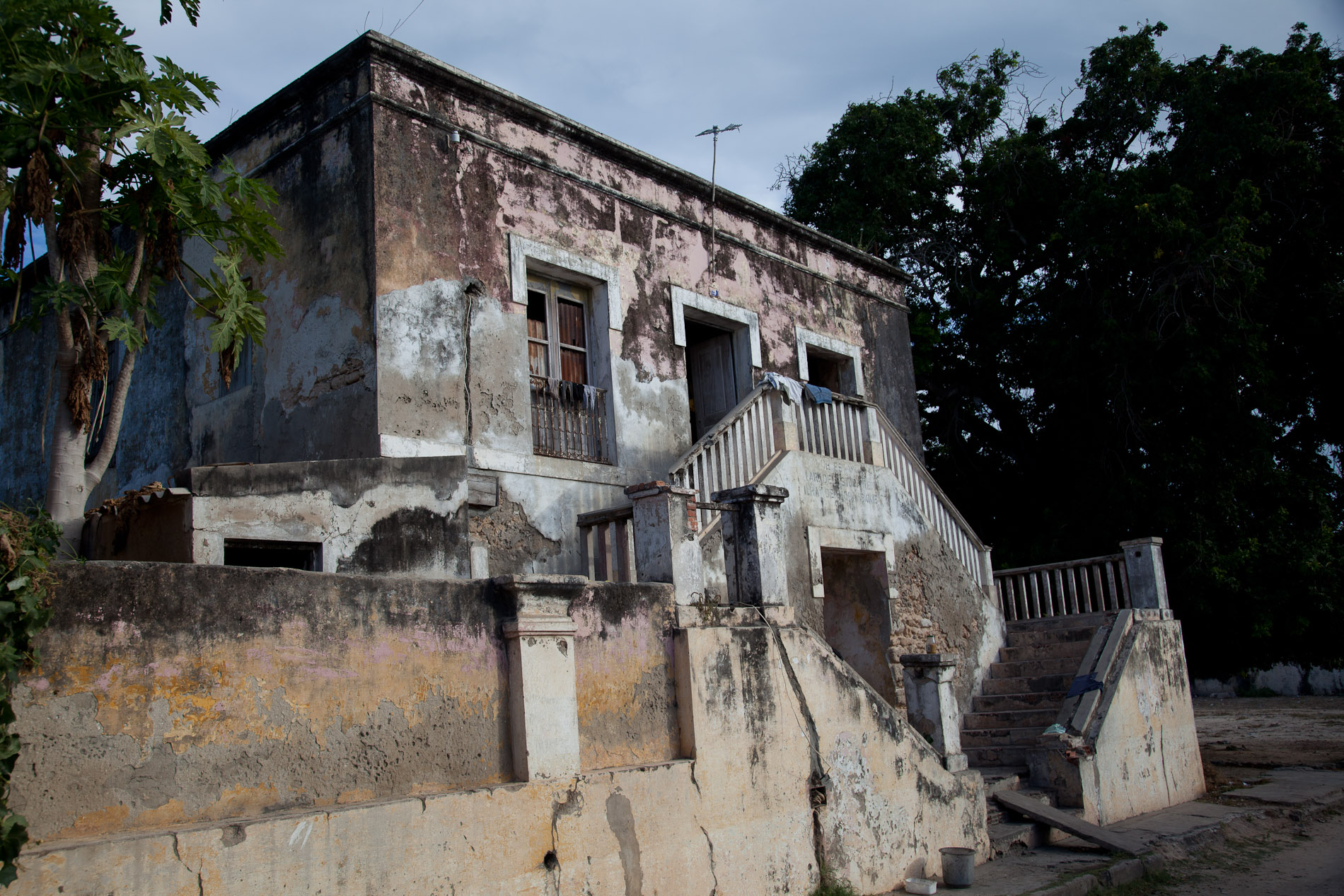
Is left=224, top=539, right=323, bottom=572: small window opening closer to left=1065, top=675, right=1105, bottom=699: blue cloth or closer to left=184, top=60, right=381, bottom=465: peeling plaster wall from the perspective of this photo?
left=184, top=60, right=381, bottom=465: peeling plaster wall

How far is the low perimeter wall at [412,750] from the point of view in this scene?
411cm

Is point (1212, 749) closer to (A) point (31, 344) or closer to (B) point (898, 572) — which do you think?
(B) point (898, 572)

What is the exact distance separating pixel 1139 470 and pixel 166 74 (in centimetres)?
1344

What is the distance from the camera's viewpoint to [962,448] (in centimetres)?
1878

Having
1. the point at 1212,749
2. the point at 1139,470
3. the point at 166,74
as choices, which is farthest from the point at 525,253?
the point at 1212,749

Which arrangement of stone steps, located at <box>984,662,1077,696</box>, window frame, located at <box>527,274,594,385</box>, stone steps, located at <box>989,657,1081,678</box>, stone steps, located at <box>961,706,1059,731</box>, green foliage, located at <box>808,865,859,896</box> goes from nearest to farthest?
green foliage, located at <box>808,865,859,896</box>
window frame, located at <box>527,274,594,385</box>
stone steps, located at <box>961,706,1059,731</box>
stone steps, located at <box>984,662,1077,696</box>
stone steps, located at <box>989,657,1081,678</box>

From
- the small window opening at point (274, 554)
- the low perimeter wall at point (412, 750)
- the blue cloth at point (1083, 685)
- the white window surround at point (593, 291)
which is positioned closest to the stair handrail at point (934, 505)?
the blue cloth at point (1083, 685)

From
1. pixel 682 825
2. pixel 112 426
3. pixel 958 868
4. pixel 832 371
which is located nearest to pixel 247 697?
pixel 112 426

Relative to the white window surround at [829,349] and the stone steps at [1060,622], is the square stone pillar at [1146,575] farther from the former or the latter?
the white window surround at [829,349]

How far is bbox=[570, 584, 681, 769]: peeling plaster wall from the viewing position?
19.9 feet

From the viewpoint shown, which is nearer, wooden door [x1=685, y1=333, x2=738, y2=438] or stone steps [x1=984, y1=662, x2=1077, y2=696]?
stone steps [x1=984, y1=662, x2=1077, y2=696]

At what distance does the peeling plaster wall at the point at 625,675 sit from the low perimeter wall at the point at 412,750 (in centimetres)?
1

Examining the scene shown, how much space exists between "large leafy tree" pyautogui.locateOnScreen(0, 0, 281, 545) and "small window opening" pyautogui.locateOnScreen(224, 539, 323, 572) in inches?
37.8

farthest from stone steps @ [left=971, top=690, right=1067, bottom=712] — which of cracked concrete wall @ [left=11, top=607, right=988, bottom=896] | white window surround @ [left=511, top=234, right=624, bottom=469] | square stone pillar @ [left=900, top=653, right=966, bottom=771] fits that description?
white window surround @ [left=511, top=234, right=624, bottom=469]
